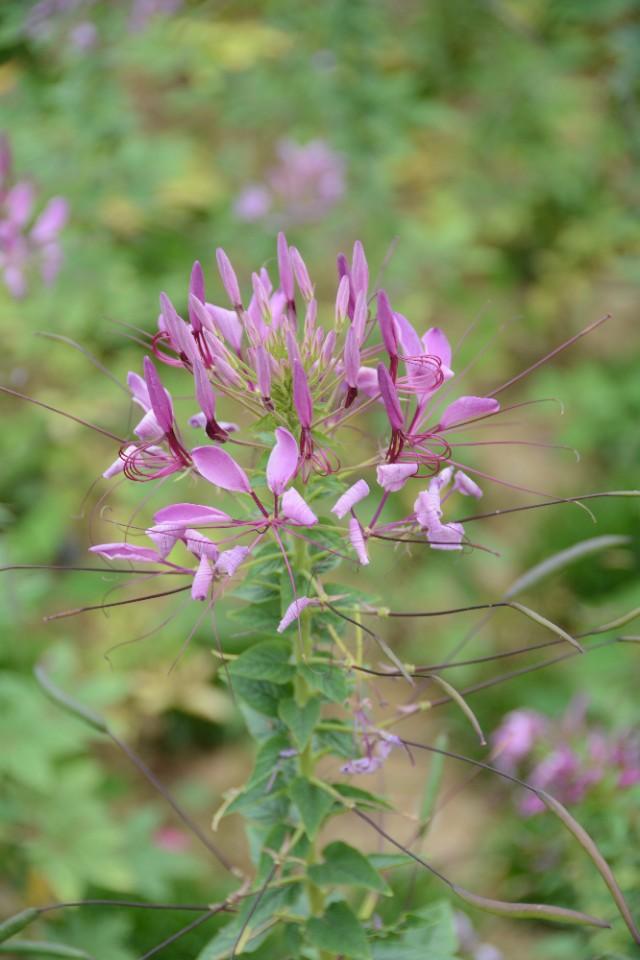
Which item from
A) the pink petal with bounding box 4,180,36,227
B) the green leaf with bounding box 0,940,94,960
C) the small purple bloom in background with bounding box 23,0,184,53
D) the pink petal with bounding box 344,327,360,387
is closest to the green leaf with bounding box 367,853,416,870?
the green leaf with bounding box 0,940,94,960

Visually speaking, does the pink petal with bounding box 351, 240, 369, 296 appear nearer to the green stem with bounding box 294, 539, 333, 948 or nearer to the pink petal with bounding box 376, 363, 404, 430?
the pink petal with bounding box 376, 363, 404, 430

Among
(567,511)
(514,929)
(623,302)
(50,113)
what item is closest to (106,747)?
(514,929)

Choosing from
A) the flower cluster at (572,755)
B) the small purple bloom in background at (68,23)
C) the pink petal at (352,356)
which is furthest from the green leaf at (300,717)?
the small purple bloom in background at (68,23)

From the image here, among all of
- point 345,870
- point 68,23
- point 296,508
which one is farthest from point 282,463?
point 68,23

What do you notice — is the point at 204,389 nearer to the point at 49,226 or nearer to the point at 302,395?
the point at 302,395

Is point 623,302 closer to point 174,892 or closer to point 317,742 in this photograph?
point 174,892

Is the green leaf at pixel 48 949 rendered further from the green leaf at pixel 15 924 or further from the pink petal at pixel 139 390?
the pink petal at pixel 139 390
